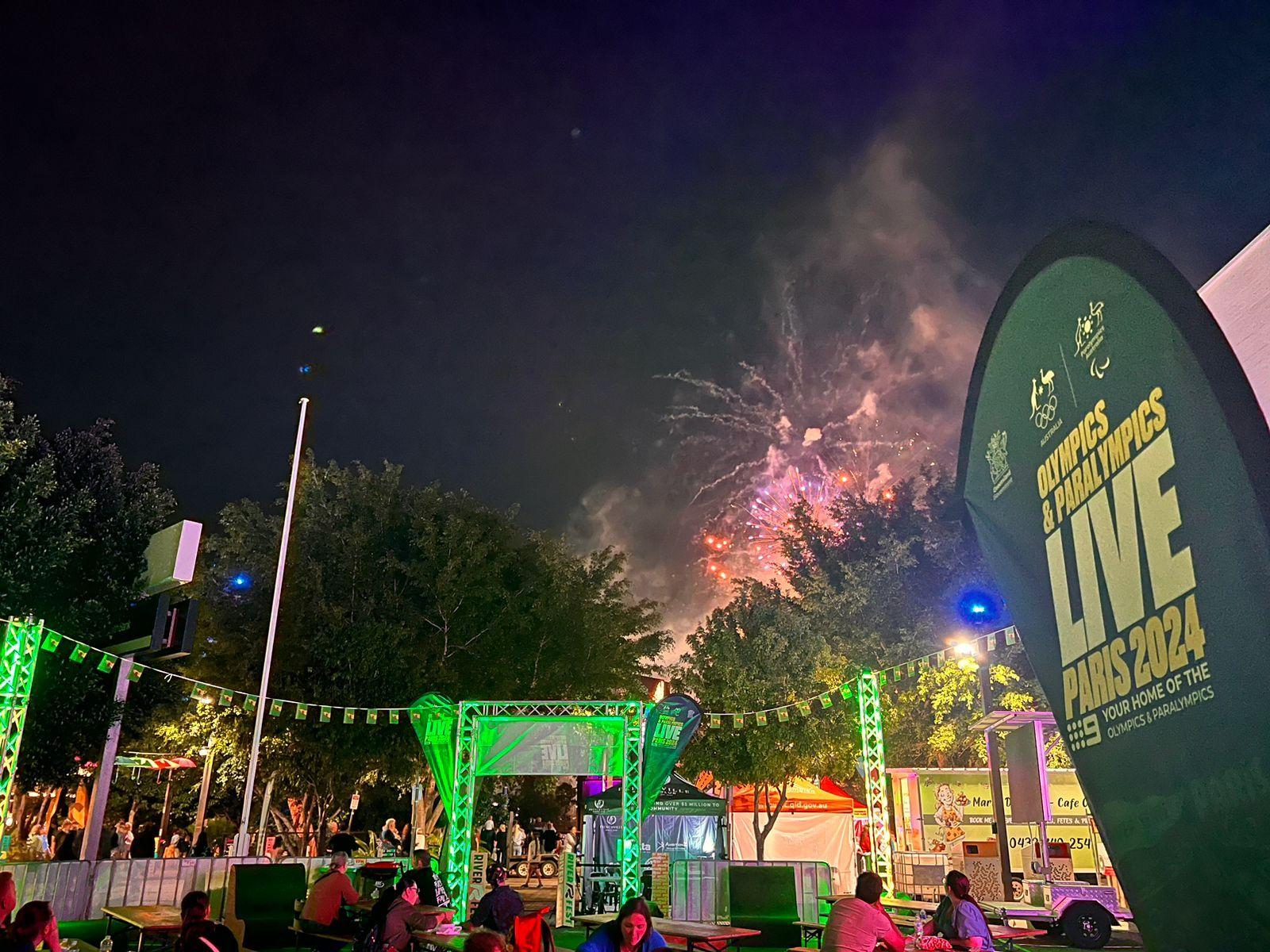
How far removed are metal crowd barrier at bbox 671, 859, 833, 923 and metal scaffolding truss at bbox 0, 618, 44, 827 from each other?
8896 mm

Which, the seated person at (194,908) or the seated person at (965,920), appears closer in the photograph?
the seated person at (194,908)

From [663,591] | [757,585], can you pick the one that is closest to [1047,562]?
[757,585]

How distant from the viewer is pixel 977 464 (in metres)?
4.55

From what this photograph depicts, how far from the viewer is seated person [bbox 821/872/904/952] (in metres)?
6.56

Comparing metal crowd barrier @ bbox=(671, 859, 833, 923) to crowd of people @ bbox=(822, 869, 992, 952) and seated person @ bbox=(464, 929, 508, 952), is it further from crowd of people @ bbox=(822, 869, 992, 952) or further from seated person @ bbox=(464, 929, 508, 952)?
seated person @ bbox=(464, 929, 508, 952)

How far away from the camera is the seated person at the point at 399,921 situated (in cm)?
755

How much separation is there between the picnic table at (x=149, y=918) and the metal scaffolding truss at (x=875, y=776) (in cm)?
825

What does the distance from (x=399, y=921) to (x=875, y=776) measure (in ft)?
25.2

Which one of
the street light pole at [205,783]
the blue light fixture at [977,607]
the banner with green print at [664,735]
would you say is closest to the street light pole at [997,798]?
the blue light fixture at [977,607]

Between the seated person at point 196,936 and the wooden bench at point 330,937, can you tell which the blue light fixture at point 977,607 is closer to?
the wooden bench at point 330,937

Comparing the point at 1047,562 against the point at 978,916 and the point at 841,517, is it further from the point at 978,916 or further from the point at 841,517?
the point at 841,517

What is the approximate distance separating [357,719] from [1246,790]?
22.5 metres

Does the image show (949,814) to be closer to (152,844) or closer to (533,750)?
(533,750)

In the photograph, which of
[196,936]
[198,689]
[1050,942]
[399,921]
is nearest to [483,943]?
[196,936]
